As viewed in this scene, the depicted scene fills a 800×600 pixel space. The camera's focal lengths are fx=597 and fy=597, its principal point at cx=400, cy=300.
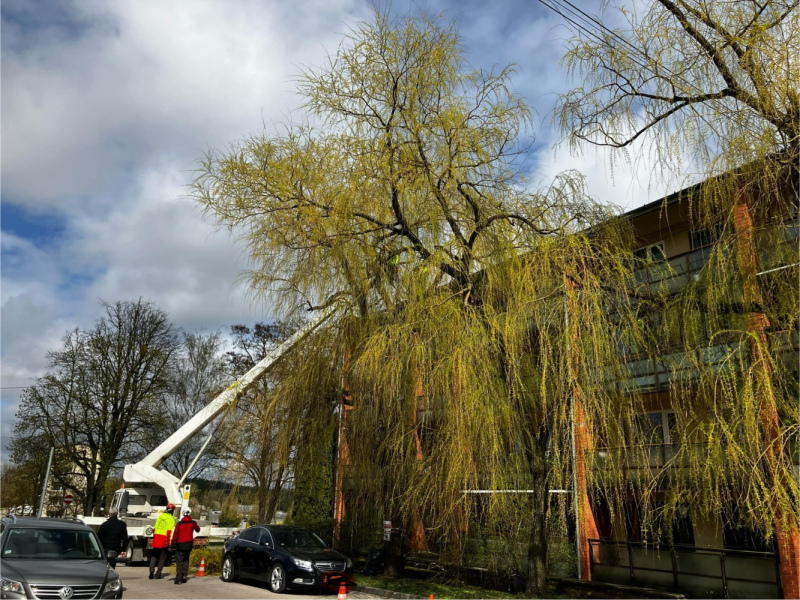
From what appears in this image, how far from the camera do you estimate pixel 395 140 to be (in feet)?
37.7

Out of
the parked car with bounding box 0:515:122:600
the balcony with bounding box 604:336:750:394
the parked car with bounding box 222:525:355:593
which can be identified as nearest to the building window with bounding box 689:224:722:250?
the balcony with bounding box 604:336:750:394

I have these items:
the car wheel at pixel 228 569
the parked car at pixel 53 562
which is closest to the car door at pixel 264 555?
the car wheel at pixel 228 569

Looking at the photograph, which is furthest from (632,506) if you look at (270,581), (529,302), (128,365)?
(128,365)

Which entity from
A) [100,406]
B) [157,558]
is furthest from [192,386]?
[157,558]

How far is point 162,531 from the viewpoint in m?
14.2

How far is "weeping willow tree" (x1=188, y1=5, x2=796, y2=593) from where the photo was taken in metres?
9.38

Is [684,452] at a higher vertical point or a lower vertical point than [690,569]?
higher

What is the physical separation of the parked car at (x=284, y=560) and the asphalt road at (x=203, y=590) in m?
0.26

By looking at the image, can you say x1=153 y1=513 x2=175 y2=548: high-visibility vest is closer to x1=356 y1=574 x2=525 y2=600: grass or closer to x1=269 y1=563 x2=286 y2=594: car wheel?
x1=269 y1=563 x2=286 y2=594: car wheel

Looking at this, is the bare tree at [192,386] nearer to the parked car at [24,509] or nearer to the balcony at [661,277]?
the parked car at [24,509]

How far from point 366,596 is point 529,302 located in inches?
284

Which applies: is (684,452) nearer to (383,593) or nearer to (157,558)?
(383,593)

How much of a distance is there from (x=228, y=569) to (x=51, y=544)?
237 inches

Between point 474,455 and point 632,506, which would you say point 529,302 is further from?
point 632,506
